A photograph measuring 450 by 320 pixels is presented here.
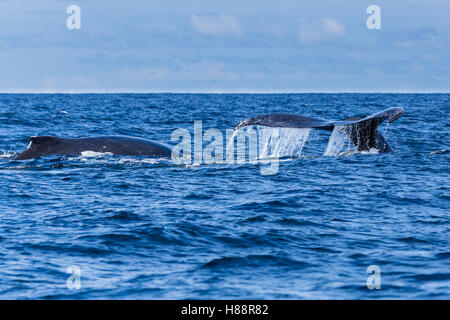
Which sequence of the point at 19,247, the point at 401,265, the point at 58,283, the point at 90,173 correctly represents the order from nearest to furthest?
the point at 58,283 → the point at 401,265 → the point at 19,247 → the point at 90,173

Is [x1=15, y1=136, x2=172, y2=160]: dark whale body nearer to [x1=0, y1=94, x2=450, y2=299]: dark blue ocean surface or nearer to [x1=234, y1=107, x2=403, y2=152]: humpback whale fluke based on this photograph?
[x1=0, y1=94, x2=450, y2=299]: dark blue ocean surface

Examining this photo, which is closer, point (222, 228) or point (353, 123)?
point (222, 228)

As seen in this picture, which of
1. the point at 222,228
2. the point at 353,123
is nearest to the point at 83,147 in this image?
the point at 353,123

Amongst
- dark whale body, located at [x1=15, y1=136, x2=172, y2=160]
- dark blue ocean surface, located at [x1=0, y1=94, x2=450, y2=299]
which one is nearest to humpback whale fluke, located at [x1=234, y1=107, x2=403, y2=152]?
dark blue ocean surface, located at [x1=0, y1=94, x2=450, y2=299]

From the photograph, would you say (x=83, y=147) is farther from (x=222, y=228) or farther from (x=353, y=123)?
(x=222, y=228)

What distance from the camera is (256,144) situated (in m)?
25.5

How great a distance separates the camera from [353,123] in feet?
48.5

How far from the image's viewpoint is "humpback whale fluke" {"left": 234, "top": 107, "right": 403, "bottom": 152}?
13.0 m

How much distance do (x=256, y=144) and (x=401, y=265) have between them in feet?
56.2

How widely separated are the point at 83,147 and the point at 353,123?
734cm
